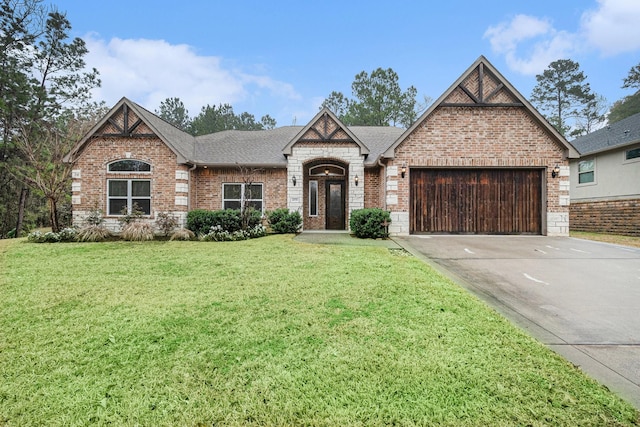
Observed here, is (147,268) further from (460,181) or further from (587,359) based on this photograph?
(460,181)

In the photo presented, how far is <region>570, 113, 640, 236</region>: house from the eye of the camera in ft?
43.7

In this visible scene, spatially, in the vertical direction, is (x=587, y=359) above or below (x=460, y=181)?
below

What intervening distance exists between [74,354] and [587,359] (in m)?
4.70

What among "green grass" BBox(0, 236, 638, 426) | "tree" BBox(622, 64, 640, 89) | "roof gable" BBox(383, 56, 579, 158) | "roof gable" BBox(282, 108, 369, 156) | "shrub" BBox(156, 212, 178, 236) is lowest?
"green grass" BBox(0, 236, 638, 426)

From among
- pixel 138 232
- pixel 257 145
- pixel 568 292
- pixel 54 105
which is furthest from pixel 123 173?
pixel 54 105

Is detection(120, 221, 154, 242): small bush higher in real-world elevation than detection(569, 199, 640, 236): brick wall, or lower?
lower

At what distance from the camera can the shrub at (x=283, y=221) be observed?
483 inches

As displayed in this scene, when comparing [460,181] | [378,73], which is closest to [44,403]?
[460,181]

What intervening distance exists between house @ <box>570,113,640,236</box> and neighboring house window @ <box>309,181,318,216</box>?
443 inches

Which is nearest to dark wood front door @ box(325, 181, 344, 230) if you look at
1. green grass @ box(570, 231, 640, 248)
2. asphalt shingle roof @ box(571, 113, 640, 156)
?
green grass @ box(570, 231, 640, 248)

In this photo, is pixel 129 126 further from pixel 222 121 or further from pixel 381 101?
pixel 222 121

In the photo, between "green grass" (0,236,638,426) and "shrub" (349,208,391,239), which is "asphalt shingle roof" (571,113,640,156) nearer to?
"shrub" (349,208,391,239)

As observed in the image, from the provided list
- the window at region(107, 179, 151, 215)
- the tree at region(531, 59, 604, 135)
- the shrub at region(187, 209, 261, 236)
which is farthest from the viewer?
the tree at region(531, 59, 604, 135)

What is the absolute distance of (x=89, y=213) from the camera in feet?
40.8
